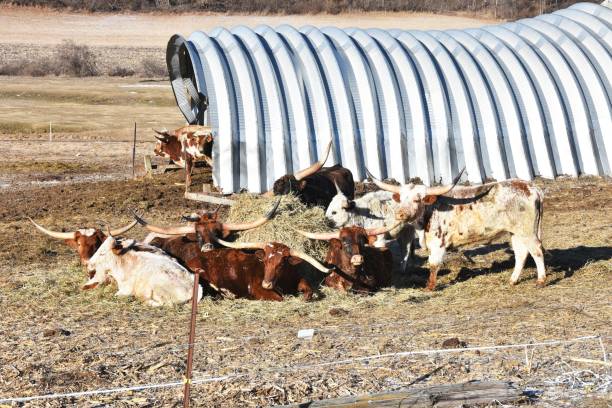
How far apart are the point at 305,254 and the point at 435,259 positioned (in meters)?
1.52

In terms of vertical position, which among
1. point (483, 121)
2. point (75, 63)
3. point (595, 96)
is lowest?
point (75, 63)

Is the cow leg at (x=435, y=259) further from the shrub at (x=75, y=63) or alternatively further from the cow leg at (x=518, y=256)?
the shrub at (x=75, y=63)

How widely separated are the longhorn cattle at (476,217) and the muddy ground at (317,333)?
38cm

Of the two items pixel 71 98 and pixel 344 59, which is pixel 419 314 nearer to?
pixel 344 59

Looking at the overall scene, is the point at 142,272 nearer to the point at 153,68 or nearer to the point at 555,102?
the point at 555,102

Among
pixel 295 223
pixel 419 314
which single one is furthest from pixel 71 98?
pixel 419 314

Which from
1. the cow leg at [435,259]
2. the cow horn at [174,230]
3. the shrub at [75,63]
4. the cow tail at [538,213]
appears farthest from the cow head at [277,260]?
the shrub at [75,63]

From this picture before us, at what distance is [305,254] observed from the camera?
12453 mm

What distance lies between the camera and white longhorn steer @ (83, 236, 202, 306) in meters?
11.9

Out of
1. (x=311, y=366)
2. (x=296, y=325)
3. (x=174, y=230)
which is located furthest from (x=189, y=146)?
(x=311, y=366)

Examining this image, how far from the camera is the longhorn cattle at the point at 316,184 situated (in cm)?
1555

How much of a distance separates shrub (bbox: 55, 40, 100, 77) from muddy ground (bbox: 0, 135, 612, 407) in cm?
3621

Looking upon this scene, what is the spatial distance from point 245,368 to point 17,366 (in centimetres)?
194

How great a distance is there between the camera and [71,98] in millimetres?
Answer: 40156
